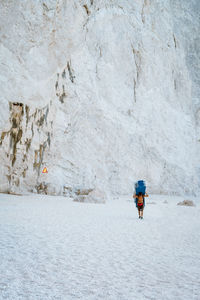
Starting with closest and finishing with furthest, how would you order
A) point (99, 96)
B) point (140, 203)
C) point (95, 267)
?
1. point (95, 267)
2. point (140, 203)
3. point (99, 96)

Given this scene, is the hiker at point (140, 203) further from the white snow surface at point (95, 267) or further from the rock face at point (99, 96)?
the rock face at point (99, 96)

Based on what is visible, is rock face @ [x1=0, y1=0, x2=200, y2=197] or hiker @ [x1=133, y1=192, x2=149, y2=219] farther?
rock face @ [x1=0, y1=0, x2=200, y2=197]

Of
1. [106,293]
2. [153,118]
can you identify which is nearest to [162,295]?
[106,293]

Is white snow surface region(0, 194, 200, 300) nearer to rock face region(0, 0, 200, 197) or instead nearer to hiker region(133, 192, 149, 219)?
hiker region(133, 192, 149, 219)

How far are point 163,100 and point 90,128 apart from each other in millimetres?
8662

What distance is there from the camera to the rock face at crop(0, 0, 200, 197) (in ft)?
42.2

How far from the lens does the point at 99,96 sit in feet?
60.3

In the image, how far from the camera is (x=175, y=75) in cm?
2414

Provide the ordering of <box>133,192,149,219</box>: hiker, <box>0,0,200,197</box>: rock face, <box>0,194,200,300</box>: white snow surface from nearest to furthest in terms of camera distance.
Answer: <box>0,194,200,300</box>: white snow surface, <box>133,192,149,219</box>: hiker, <box>0,0,200,197</box>: rock face

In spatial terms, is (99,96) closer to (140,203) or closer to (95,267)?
(140,203)

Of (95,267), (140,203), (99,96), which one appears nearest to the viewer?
(95,267)

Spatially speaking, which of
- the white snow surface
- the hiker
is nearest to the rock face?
the hiker

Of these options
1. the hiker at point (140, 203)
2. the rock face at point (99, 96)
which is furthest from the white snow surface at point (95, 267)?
the rock face at point (99, 96)

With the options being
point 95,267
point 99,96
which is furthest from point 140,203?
point 99,96
